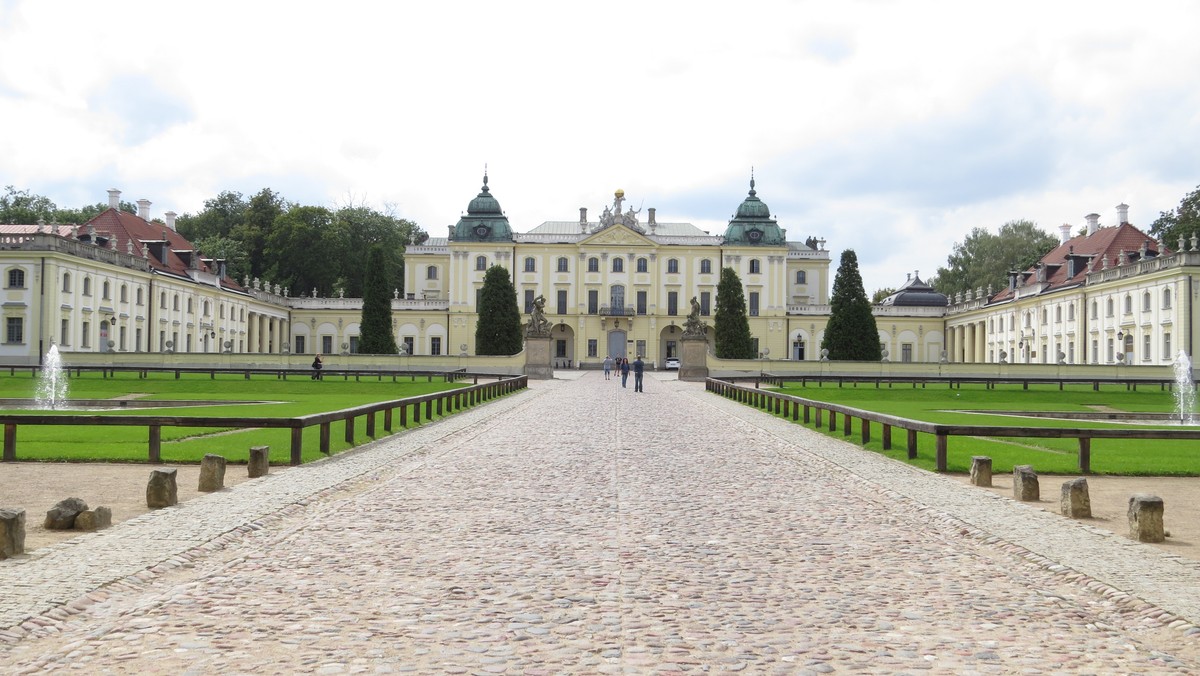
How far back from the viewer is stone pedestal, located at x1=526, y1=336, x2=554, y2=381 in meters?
56.8

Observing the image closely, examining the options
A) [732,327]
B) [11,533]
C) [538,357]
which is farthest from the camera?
[732,327]

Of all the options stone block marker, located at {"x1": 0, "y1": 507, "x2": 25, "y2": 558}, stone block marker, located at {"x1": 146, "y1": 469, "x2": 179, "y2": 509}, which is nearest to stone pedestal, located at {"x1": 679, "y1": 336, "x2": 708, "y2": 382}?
stone block marker, located at {"x1": 146, "y1": 469, "x2": 179, "y2": 509}

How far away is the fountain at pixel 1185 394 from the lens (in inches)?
1015

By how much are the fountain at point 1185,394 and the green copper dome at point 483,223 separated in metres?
53.6

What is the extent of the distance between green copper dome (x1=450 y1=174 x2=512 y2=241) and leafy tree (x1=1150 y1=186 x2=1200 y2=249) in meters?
48.4

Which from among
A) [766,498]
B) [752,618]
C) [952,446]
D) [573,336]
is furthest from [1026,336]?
[752,618]

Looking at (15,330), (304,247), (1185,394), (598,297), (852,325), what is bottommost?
(1185,394)

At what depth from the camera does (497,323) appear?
216 ft

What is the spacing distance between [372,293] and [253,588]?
55837 millimetres

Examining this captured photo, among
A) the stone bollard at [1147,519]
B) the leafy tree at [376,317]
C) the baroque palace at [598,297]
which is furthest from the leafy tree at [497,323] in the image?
the stone bollard at [1147,519]

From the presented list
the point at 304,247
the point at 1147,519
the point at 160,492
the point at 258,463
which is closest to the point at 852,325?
the point at 258,463

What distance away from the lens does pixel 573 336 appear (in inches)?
3634

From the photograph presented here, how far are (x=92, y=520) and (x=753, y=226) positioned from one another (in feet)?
286

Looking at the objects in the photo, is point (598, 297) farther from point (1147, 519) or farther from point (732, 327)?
point (1147, 519)
